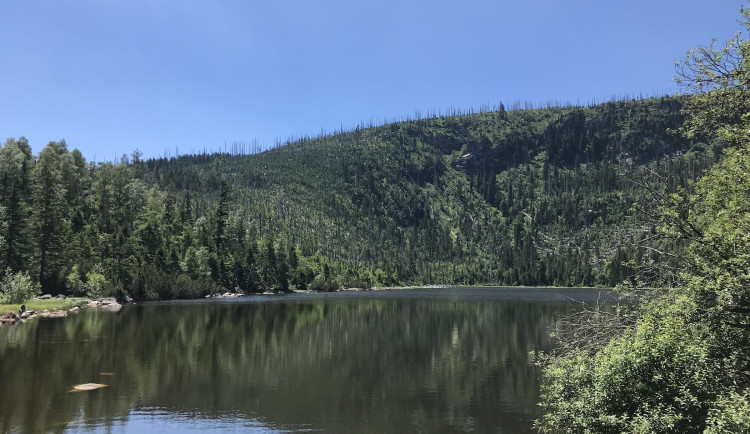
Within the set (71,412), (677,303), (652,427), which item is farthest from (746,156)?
(71,412)

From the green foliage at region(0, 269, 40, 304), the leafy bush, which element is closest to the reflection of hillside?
the green foliage at region(0, 269, 40, 304)

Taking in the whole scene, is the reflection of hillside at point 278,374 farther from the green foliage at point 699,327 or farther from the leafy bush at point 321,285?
the leafy bush at point 321,285

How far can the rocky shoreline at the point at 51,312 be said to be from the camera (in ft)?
198

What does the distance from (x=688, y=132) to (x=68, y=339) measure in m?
54.9

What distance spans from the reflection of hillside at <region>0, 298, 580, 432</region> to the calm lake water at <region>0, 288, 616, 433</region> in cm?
12

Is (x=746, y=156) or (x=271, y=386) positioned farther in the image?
(x=271, y=386)

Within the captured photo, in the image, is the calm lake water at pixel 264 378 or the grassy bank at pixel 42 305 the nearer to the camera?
the calm lake water at pixel 264 378

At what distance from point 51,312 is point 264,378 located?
56.8 meters

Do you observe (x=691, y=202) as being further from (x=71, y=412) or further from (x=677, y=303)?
(x=71, y=412)

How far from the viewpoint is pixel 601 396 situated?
646 inches

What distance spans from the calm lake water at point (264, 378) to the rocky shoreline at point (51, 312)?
3688mm

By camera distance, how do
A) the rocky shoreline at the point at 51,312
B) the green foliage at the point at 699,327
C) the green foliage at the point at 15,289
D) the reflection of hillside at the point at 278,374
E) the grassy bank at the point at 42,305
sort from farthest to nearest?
the green foliage at the point at 15,289, the grassy bank at the point at 42,305, the rocky shoreline at the point at 51,312, the reflection of hillside at the point at 278,374, the green foliage at the point at 699,327

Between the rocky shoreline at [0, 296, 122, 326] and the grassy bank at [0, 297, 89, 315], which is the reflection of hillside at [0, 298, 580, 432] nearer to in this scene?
the rocky shoreline at [0, 296, 122, 326]

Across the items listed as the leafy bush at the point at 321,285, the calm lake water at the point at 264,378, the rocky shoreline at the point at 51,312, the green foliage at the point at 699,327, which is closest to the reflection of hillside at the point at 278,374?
the calm lake water at the point at 264,378
